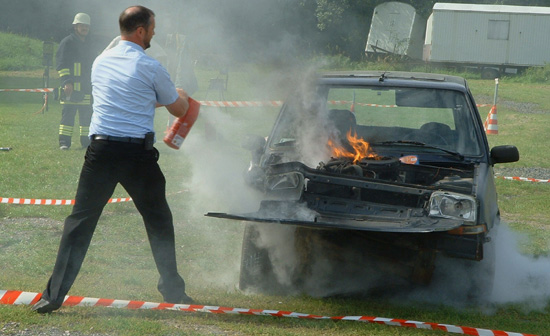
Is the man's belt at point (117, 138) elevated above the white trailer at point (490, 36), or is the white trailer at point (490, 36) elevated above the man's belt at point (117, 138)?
the white trailer at point (490, 36)

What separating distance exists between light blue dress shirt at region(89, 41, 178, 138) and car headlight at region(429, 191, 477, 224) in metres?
1.85

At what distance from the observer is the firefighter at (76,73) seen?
11859 millimetres

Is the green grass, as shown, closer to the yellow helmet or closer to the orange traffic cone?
the yellow helmet

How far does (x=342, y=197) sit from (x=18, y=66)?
27.6m

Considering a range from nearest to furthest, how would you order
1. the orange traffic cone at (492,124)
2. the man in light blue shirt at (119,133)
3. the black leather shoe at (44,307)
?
1. the black leather shoe at (44,307)
2. the man in light blue shirt at (119,133)
3. the orange traffic cone at (492,124)

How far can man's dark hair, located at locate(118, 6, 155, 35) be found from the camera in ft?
15.1

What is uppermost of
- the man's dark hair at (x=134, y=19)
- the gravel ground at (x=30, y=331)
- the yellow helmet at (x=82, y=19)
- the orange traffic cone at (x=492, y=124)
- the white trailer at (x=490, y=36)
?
the white trailer at (x=490, y=36)

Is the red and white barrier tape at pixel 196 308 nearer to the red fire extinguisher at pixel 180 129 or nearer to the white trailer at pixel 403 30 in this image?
the red fire extinguisher at pixel 180 129

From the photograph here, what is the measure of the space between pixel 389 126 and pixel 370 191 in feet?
5.13

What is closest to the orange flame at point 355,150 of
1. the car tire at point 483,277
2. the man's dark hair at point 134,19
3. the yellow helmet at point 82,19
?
the car tire at point 483,277

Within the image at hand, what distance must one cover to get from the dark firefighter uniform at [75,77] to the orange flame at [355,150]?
23.0ft

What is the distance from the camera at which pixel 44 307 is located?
443 centimetres

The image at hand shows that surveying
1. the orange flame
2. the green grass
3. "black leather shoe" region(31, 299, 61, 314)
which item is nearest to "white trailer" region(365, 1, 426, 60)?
the green grass

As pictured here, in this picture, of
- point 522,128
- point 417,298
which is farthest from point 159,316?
point 522,128
